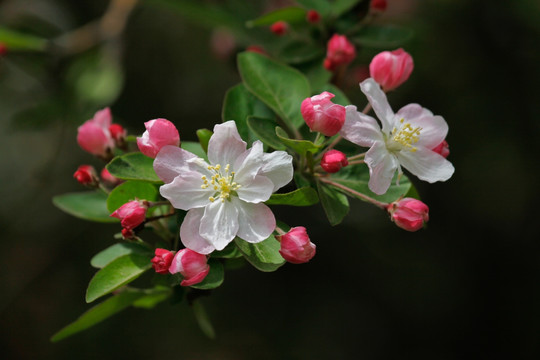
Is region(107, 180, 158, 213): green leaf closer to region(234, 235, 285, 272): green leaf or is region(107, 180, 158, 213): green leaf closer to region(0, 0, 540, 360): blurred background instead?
region(234, 235, 285, 272): green leaf

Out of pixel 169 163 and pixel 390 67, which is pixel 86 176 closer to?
pixel 169 163

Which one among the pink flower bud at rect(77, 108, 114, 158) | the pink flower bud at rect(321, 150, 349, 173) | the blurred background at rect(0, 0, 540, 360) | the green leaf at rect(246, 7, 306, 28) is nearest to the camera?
the pink flower bud at rect(321, 150, 349, 173)

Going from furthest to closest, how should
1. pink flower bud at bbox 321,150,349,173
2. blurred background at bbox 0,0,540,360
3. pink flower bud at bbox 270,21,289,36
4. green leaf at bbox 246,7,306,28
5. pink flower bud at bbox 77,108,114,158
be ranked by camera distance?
1. blurred background at bbox 0,0,540,360
2. pink flower bud at bbox 270,21,289,36
3. green leaf at bbox 246,7,306,28
4. pink flower bud at bbox 77,108,114,158
5. pink flower bud at bbox 321,150,349,173

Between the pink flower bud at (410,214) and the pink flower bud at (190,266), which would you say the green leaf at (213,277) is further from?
the pink flower bud at (410,214)

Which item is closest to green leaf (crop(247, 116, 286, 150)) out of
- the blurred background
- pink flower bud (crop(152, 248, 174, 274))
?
pink flower bud (crop(152, 248, 174, 274))

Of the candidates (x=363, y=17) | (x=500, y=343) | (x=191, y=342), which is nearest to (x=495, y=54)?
(x=363, y=17)

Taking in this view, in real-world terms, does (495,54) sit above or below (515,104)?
above

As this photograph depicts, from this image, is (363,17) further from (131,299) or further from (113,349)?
(113,349)
